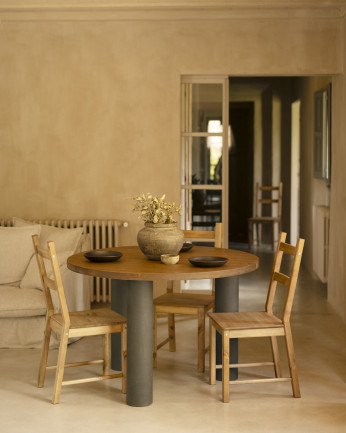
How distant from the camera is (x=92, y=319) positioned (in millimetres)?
3709

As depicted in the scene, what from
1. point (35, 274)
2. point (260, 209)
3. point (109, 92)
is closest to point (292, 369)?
point (35, 274)

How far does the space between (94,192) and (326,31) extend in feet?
8.59

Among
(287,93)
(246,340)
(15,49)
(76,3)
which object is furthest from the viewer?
(287,93)

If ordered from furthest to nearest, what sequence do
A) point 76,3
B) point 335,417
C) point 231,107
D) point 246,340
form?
point 231,107 → point 76,3 → point 246,340 → point 335,417

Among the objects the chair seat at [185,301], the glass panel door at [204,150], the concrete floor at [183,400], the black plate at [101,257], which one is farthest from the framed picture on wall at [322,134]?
the black plate at [101,257]

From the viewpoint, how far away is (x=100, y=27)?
589 centimetres

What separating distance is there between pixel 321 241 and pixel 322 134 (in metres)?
1.23

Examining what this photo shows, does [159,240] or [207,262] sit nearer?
[207,262]

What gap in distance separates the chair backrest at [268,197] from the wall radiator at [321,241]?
2.66m

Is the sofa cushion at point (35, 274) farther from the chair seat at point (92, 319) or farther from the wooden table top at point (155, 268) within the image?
the chair seat at point (92, 319)

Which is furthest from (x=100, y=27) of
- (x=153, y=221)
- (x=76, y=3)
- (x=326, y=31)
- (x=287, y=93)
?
(x=287, y=93)

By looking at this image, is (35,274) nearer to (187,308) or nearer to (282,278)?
(187,308)

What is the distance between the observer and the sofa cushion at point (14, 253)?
5.02 metres

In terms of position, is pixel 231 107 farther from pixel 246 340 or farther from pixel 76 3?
pixel 246 340
